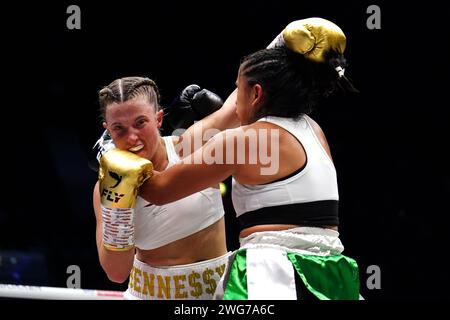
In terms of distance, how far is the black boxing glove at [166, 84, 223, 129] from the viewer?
2281 mm

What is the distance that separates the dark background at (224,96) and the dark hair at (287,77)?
1982 mm

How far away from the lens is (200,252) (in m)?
2.10

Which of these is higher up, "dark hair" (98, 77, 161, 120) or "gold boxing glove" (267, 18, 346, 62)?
"gold boxing glove" (267, 18, 346, 62)

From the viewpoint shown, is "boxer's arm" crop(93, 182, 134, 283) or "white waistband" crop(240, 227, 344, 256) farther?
"boxer's arm" crop(93, 182, 134, 283)

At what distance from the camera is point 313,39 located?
1867 mm

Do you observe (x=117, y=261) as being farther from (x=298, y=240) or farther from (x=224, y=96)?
(x=224, y=96)

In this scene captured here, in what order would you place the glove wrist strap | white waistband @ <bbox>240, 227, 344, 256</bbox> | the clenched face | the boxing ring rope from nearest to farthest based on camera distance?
1. white waistband @ <bbox>240, 227, 344, 256</bbox>
2. the glove wrist strap
3. the clenched face
4. the boxing ring rope

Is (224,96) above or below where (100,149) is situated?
below

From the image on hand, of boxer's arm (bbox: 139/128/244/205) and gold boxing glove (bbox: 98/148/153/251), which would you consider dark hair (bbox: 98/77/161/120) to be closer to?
gold boxing glove (bbox: 98/148/153/251)

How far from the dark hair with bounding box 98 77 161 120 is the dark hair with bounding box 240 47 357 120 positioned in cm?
34

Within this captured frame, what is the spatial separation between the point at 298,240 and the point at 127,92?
26.3 inches

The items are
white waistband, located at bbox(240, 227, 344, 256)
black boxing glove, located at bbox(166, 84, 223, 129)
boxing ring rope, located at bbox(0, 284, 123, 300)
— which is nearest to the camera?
white waistband, located at bbox(240, 227, 344, 256)

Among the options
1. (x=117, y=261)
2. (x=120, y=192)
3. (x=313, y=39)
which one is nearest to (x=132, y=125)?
(x=120, y=192)

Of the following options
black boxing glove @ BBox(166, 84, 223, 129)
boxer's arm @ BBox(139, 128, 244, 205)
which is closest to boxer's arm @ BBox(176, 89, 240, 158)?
black boxing glove @ BBox(166, 84, 223, 129)
